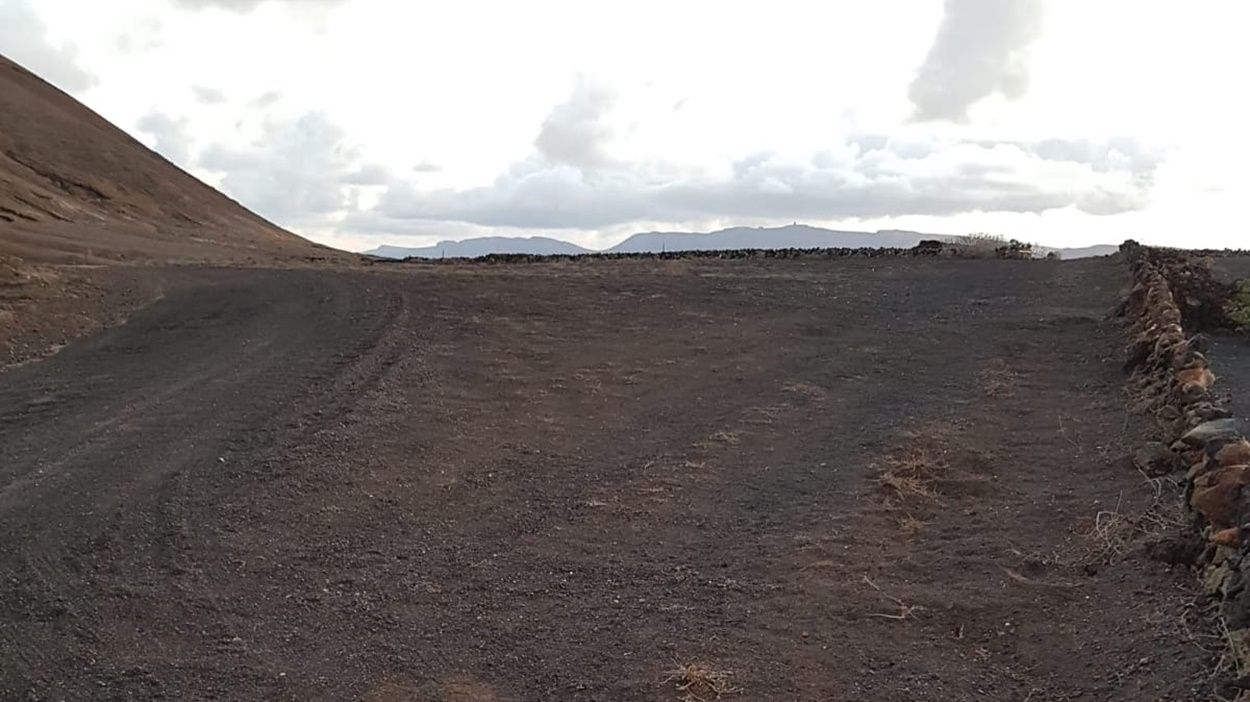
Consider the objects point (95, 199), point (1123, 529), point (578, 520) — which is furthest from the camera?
point (95, 199)

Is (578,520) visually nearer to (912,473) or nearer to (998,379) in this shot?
(912,473)

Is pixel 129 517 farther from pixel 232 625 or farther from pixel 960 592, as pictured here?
pixel 960 592

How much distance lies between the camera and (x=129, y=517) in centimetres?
633

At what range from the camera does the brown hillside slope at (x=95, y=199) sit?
2006 cm

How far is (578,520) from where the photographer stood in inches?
259

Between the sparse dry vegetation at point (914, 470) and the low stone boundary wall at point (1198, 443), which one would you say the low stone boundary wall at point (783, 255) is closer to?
the low stone boundary wall at point (1198, 443)

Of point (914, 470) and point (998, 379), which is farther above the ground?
point (998, 379)

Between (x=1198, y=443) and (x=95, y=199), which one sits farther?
(x=95, y=199)

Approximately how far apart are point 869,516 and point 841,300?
8836 millimetres

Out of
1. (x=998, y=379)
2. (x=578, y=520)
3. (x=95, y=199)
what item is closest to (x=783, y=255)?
Answer: (x=998, y=379)

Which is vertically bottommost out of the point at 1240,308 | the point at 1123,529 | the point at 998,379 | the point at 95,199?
the point at 1123,529

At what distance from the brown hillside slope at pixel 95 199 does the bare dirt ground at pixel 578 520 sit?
9147 millimetres

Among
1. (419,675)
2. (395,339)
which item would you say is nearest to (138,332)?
(395,339)

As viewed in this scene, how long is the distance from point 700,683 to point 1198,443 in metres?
3.74
